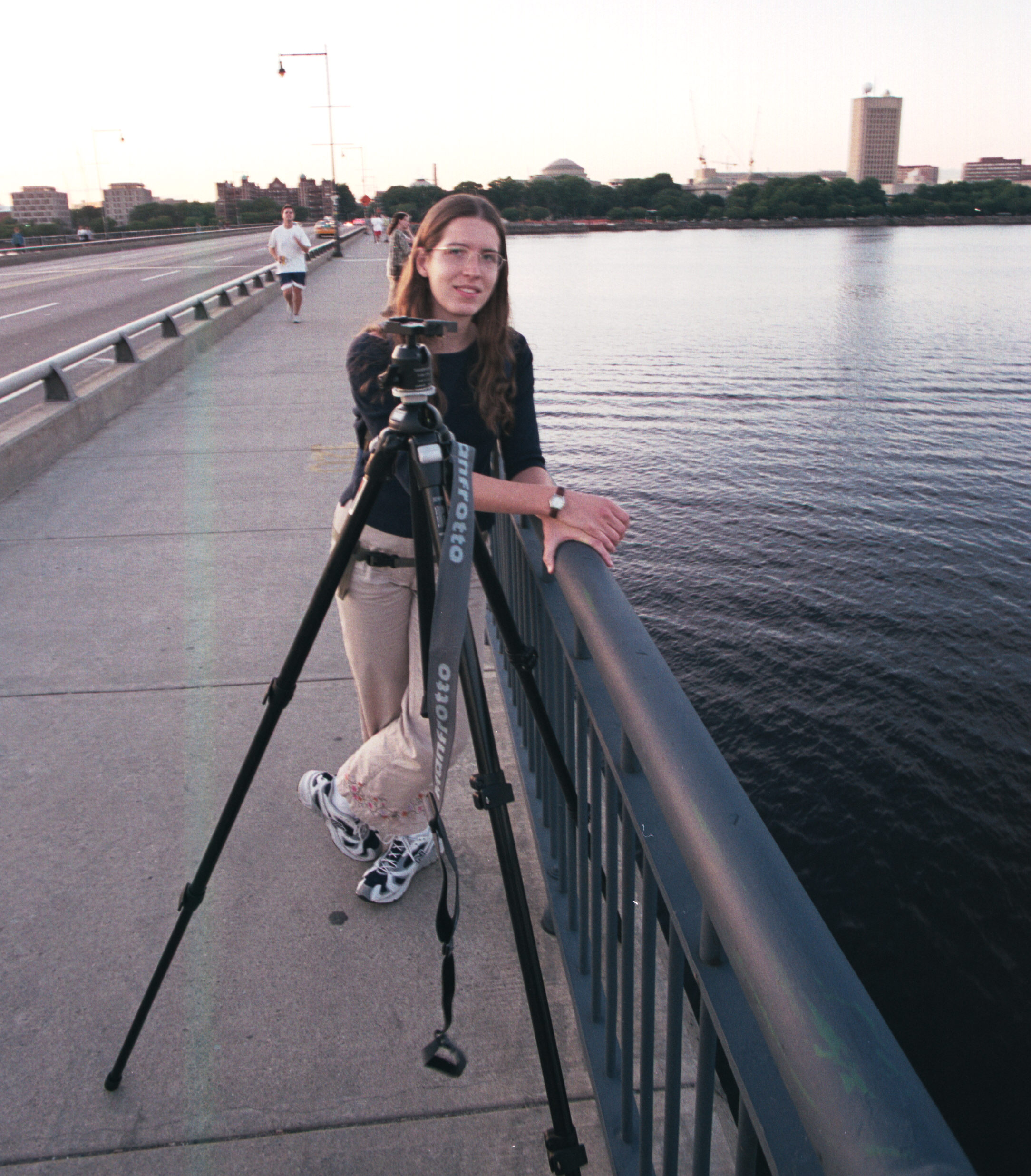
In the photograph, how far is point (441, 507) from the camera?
1773 mm

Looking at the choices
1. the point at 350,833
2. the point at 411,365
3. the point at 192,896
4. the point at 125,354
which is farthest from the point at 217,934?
the point at 125,354

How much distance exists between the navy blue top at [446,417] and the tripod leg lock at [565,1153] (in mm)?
1264

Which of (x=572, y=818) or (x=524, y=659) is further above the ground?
(x=524, y=659)

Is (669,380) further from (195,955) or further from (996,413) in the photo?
(195,955)

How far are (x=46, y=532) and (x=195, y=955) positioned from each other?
4121 millimetres

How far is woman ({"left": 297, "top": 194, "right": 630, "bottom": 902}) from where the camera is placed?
217 cm

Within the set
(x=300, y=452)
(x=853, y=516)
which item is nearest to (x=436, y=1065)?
(x=300, y=452)

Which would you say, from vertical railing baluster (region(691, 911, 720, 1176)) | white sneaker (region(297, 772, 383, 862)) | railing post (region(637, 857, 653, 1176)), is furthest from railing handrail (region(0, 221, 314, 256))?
vertical railing baluster (region(691, 911, 720, 1176))

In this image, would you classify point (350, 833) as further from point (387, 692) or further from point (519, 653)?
point (519, 653)

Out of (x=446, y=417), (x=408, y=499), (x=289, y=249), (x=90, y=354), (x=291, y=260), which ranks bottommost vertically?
(x=90, y=354)

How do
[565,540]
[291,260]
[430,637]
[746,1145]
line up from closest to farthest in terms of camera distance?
[746,1145] < [430,637] < [565,540] < [291,260]

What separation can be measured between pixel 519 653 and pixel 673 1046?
0.79 metres

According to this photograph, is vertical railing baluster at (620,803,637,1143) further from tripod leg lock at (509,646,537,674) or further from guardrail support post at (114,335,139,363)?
guardrail support post at (114,335,139,363)

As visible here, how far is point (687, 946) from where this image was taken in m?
1.34
